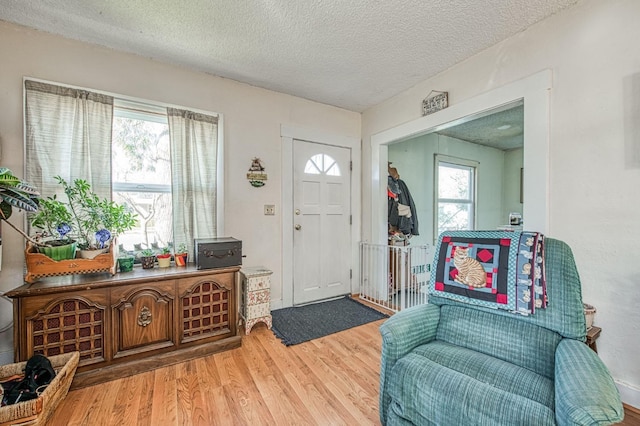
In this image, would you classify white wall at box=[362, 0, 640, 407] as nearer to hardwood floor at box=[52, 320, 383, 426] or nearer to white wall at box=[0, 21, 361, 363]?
hardwood floor at box=[52, 320, 383, 426]

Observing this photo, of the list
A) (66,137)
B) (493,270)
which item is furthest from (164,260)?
(493,270)

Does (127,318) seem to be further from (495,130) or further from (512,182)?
(512,182)

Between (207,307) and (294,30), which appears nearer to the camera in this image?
(294,30)

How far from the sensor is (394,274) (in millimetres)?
3412

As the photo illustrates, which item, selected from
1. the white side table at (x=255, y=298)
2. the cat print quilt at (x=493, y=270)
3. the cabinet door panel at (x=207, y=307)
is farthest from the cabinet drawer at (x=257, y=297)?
the cat print quilt at (x=493, y=270)

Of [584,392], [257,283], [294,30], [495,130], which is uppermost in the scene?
[294,30]

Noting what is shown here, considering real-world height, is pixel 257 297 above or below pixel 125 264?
below

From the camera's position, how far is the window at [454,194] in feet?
14.4

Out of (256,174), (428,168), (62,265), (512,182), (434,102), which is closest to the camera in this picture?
(62,265)

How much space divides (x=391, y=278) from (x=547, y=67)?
246 centimetres

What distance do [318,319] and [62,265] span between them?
211cm

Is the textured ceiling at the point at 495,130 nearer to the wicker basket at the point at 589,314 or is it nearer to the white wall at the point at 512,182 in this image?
the white wall at the point at 512,182

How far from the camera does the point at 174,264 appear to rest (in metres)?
2.35

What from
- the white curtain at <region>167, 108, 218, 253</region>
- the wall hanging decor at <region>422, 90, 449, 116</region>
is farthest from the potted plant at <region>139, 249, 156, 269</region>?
the wall hanging decor at <region>422, 90, 449, 116</region>
